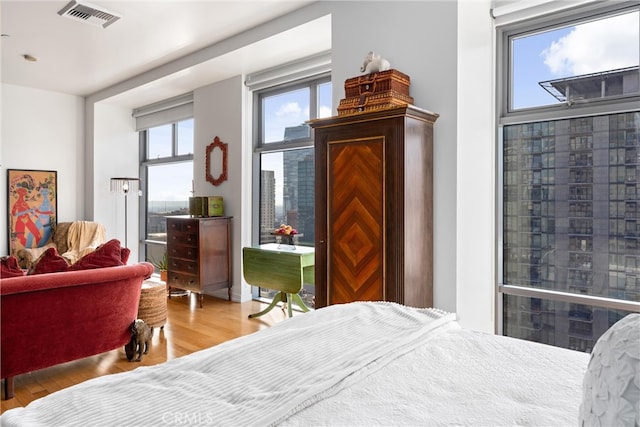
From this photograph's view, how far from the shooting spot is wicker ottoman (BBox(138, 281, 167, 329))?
3596mm

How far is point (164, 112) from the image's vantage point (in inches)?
249

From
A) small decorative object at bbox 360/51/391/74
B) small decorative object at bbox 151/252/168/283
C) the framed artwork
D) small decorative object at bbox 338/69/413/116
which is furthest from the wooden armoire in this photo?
the framed artwork

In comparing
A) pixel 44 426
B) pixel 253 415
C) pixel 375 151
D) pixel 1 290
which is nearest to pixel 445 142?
pixel 375 151

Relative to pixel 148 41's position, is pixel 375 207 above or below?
below

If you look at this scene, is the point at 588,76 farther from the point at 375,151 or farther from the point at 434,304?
the point at 434,304

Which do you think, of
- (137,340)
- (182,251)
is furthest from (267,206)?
(137,340)

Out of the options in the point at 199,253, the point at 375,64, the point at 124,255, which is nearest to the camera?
the point at 375,64

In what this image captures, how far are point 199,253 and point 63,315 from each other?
2050mm

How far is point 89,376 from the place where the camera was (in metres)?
2.91

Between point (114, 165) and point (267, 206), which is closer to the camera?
point (267, 206)

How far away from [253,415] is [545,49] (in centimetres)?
314

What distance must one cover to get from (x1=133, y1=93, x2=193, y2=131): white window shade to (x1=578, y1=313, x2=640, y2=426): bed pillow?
588 centimetres

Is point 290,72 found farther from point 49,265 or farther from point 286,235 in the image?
point 49,265

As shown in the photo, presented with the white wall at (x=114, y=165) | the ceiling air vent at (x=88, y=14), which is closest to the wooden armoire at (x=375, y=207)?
the ceiling air vent at (x=88, y=14)
